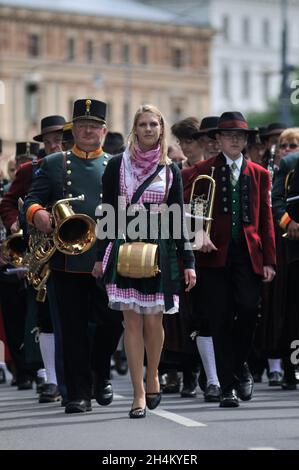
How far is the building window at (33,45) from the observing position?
422ft

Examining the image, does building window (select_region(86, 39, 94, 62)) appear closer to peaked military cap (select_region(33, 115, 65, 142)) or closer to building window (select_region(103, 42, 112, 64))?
building window (select_region(103, 42, 112, 64))

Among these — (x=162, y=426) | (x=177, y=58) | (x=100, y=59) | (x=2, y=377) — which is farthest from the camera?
(x=177, y=58)

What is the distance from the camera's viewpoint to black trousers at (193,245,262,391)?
46.7 ft

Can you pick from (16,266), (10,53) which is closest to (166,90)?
(10,53)

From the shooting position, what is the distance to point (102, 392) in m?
14.3

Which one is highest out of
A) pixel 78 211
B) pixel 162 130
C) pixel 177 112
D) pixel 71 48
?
pixel 71 48

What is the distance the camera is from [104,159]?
13930 millimetres

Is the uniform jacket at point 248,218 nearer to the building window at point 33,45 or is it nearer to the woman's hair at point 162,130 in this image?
the woman's hair at point 162,130

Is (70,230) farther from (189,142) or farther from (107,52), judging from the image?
(107,52)

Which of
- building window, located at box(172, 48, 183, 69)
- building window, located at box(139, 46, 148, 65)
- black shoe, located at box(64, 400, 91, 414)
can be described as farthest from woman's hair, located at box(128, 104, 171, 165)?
building window, located at box(172, 48, 183, 69)

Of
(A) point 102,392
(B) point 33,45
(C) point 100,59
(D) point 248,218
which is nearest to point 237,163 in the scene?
(D) point 248,218

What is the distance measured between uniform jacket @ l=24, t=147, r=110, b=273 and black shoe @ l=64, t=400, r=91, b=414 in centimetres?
94

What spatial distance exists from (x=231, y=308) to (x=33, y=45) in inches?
4561
